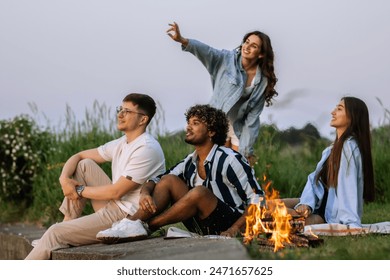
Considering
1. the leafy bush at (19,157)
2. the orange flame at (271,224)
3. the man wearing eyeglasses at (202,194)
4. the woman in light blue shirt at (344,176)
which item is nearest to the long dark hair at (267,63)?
the woman in light blue shirt at (344,176)

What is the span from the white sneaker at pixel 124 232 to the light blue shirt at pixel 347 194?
1.13 meters

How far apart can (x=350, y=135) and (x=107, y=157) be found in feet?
5.39

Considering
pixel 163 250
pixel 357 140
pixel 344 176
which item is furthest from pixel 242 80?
pixel 163 250

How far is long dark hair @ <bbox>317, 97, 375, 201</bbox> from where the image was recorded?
513 centimetres

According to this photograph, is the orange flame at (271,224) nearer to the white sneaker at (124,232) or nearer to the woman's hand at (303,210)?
the woman's hand at (303,210)

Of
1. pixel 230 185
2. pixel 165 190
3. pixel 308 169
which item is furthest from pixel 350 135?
pixel 308 169

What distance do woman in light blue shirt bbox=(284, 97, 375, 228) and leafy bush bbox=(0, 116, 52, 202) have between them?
4.70m

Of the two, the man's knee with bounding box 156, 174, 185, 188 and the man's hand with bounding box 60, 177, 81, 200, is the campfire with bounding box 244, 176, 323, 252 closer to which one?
the man's knee with bounding box 156, 174, 185, 188

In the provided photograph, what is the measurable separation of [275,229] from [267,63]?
7.01 feet

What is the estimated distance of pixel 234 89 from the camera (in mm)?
6070

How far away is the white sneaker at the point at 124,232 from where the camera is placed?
4723 mm

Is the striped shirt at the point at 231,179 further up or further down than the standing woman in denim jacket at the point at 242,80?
further down

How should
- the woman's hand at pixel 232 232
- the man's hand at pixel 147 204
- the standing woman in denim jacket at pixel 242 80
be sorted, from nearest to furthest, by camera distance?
the woman's hand at pixel 232 232 < the man's hand at pixel 147 204 < the standing woman in denim jacket at pixel 242 80

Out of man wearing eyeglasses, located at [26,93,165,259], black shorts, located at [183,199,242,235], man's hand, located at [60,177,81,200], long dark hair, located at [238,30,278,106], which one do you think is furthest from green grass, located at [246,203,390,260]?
long dark hair, located at [238,30,278,106]
